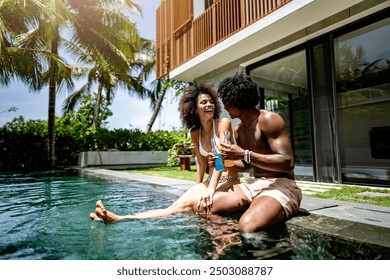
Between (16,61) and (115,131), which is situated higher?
(16,61)

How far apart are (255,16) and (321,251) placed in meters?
4.99

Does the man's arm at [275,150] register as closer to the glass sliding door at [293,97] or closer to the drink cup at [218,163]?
the drink cup at [218,163]

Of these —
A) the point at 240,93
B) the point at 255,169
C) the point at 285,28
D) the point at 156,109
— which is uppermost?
the point at 156,109

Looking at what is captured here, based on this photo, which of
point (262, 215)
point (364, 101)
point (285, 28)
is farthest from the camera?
point (285, 28)

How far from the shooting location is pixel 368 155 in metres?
4.52

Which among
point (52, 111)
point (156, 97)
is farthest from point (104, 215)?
point (156, 97)

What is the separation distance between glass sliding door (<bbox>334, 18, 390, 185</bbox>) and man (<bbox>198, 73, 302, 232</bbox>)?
2985mm

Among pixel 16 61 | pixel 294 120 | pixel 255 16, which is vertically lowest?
pixel 294 120

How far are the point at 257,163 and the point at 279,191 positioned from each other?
0.90 ft

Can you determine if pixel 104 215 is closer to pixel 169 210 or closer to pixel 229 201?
pixel 169 210

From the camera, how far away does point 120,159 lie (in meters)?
11.9

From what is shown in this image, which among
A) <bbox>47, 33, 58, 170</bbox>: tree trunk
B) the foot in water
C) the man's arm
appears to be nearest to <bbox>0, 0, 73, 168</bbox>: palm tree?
<bbox>47, 33, 58, 170</bbox>: tree trunk
